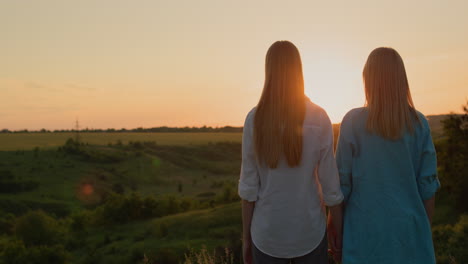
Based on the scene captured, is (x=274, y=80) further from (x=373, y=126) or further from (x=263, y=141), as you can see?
(x=373, y=126)

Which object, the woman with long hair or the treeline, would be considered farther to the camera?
the treeline

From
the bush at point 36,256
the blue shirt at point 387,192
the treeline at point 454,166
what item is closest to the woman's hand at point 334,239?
the blue shirt at point 387,192

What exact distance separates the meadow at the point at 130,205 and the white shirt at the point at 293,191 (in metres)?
3.05

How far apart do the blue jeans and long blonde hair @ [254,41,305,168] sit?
2.51 feet

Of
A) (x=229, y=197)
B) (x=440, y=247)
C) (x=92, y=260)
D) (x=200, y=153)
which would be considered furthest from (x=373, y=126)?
(x=200, y=153)

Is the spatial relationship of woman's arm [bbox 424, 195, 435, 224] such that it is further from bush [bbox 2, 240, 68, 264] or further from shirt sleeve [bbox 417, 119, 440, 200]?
bush [bbox 2, 240, 68, 264]

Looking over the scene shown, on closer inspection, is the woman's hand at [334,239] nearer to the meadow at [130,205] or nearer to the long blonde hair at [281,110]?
the long blonde hair at [281,110]

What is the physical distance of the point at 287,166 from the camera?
304cm

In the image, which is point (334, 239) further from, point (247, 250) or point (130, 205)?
point (130, 205)

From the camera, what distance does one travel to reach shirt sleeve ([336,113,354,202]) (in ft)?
11.0

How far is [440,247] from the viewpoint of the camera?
1248cm

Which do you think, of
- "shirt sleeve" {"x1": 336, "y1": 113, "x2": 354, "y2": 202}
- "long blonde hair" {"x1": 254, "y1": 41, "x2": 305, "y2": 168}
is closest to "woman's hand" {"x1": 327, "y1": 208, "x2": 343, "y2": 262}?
"shirt sleeve" {"x1": 336, "y1": 113, "x2": 354, "y2": 202}

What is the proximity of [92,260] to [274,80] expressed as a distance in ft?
138

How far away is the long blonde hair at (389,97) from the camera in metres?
3.16
